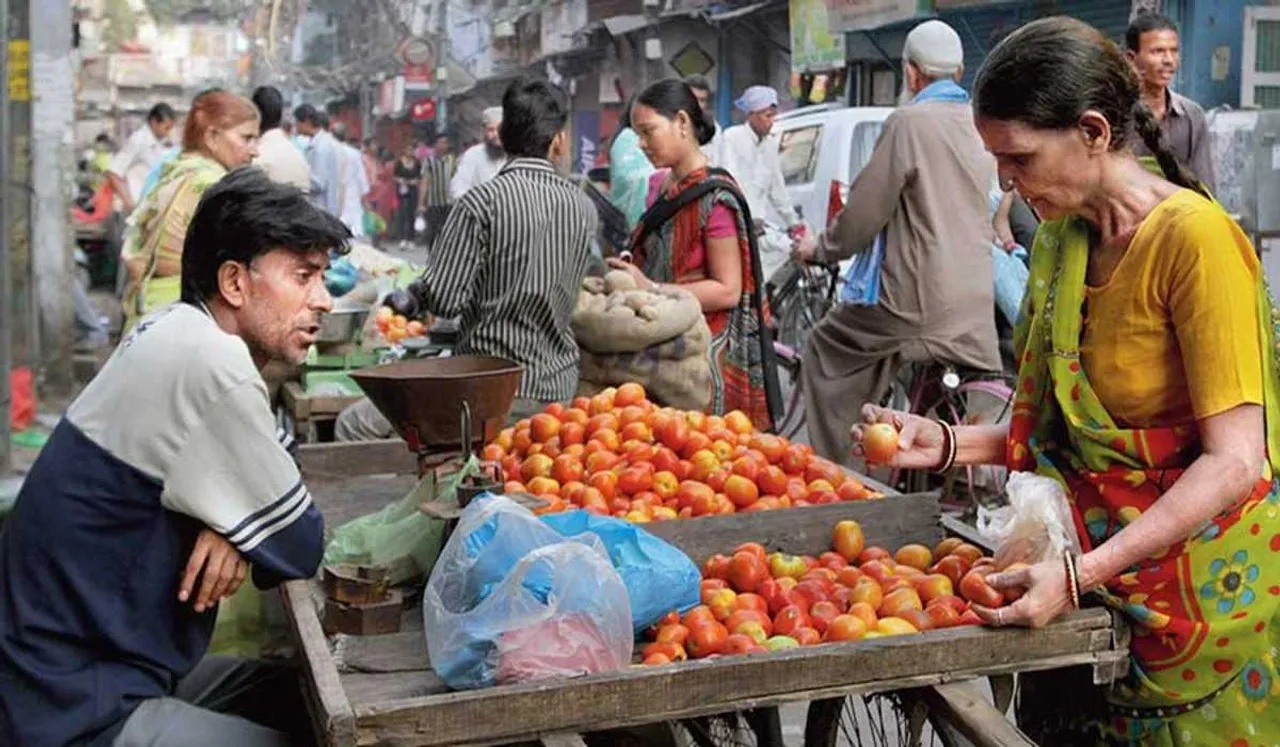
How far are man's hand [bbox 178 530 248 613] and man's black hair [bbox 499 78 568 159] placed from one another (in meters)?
2.84

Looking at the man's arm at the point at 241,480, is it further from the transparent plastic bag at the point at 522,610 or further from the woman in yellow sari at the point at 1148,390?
the woman in yellow sari at the point at 1148,390

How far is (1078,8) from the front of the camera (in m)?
15.8

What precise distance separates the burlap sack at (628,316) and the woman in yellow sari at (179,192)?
162 cm

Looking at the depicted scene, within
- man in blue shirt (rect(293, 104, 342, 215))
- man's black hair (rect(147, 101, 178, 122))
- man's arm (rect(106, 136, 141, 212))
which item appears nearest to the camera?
man's arm (rect(106, 136, 141, 212))

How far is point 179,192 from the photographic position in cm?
597

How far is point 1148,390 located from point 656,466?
64.5 inches

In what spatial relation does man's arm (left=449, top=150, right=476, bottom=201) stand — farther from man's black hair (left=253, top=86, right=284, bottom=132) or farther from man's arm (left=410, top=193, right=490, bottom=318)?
man's arm (left=410, top=193, right=490, bottom=318)

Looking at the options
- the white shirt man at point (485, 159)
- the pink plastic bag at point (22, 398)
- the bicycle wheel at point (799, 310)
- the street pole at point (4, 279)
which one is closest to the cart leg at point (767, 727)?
the street pole at point (4, 279)

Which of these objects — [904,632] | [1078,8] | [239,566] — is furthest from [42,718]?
[1078,8]

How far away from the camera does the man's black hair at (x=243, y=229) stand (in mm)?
2756

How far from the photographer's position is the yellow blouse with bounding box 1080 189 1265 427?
2297 mm

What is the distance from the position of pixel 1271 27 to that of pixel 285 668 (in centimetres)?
1320

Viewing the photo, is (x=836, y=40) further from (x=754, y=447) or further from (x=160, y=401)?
(x=160, y=401)

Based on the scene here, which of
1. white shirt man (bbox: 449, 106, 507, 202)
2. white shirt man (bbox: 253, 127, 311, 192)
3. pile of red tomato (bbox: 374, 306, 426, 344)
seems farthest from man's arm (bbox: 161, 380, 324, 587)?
white shirt man (bbox: 449, 106, 507, 202)
